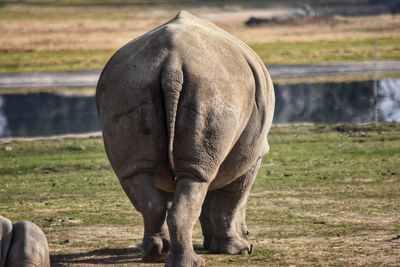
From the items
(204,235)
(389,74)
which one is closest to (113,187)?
(204,235)

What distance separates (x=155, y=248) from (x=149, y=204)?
0.53 meters

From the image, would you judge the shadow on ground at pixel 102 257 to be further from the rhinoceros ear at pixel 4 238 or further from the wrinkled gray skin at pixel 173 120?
the rhinoceros ear at pixel 4 238

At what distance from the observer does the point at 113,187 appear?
1981 cm

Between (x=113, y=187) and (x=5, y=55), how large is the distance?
3729 cm

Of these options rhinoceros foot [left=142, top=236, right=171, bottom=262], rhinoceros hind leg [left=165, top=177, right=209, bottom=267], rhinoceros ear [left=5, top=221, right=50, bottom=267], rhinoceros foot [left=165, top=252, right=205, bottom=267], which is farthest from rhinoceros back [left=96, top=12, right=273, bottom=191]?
rhinoceros ear [left=5, top=221, right=50, bottom=267]

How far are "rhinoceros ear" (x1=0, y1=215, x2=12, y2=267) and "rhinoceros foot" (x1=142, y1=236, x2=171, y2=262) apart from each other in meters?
1.49

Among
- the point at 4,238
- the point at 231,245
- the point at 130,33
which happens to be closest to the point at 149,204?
the point at 4,238

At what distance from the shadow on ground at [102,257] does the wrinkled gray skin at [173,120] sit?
58cm

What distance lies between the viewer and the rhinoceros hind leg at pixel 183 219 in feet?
41.0

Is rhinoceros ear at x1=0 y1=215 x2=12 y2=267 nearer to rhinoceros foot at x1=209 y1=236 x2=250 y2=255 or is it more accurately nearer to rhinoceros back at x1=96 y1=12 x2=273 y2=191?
rhinoceros back at x1=96 y1=12 x2=273 y2=191

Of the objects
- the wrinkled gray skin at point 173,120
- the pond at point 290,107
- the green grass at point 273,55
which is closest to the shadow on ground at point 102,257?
the wrinkled gray skin at point 173,120

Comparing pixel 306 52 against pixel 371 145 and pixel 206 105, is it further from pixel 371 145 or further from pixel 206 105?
pixel 206 105

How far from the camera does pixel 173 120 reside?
1243cm

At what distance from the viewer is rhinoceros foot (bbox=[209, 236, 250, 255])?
1416cm
